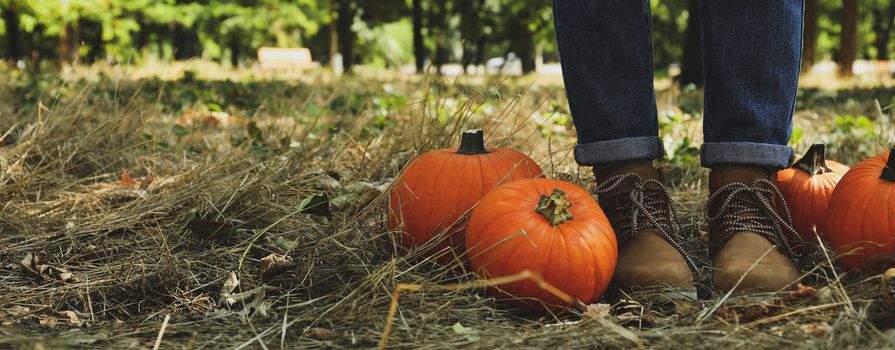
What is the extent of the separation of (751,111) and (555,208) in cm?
45

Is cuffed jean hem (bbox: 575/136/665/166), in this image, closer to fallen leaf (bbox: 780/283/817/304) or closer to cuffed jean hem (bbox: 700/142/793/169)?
cuffed jean hem (bbox: 700/142/793/169)

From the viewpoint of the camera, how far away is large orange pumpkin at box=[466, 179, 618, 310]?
4.64ft

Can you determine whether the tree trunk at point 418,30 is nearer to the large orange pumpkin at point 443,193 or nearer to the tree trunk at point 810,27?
the tree trunk at point 810,27

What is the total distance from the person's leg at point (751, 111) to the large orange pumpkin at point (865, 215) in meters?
0.10

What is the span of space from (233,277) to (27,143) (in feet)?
4.37

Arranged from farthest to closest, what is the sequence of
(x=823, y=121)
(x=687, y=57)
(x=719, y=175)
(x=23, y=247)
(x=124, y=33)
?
(x=124, y=33) → (x=687, y=57) → (x=823, y=121) → (x=23, y=247) → (x=719, y=175)

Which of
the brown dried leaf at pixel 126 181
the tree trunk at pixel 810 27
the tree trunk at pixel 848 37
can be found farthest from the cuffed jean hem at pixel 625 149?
the tree trunk at pixel 848 37

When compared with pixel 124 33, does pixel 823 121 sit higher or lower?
lower

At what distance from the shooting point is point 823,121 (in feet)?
14.8

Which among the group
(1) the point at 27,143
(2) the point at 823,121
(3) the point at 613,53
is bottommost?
(2) the point at 823,121

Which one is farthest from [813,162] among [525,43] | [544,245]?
[525,43]

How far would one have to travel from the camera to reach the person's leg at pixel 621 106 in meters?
1.61

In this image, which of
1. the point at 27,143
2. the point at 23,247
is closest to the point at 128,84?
the point at 27,143

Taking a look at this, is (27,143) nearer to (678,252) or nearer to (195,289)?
(195,289)
